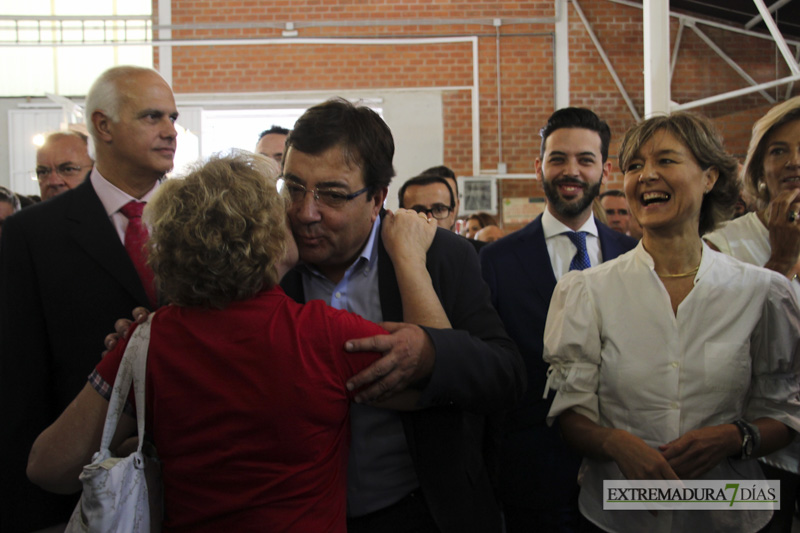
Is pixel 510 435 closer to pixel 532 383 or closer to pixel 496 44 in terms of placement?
pixel 532 383

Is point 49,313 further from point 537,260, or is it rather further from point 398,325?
point 537,260

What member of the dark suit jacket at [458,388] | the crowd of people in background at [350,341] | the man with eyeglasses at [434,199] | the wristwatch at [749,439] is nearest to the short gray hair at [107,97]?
the crowd of people in background at [350,341]

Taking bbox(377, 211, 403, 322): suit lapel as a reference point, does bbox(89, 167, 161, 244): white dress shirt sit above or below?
above

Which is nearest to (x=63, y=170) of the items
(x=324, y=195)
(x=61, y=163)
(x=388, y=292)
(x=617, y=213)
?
(x=61, y=163)

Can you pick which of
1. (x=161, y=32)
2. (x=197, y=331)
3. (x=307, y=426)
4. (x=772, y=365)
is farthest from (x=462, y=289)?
(x=161, y=32)

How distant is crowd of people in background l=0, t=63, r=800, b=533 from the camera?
4.00 ft

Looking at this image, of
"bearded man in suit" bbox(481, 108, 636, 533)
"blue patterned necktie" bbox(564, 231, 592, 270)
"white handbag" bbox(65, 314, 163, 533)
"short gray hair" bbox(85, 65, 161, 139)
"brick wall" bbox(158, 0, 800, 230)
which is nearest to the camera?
"white handbag" bbox(65, 314, 163, 533)

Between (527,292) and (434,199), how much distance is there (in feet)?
5.08

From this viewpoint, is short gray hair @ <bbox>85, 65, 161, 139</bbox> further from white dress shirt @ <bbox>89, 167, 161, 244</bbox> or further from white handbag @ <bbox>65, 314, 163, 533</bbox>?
white handbag @ <bbox>65, 314, 163, 533</bbox>

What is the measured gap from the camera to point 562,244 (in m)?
2.49

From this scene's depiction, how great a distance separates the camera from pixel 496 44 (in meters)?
7.91


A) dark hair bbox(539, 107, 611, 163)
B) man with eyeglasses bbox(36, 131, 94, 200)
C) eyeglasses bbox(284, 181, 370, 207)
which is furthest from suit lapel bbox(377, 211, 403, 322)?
man with eyeglasses bbox(36, 131, 94, 200)

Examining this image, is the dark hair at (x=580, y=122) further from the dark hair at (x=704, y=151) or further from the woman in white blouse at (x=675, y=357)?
the woman in white blouse at (x=675, y=357)

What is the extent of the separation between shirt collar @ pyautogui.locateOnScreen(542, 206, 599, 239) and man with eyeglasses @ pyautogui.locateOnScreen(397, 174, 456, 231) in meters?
1.20
